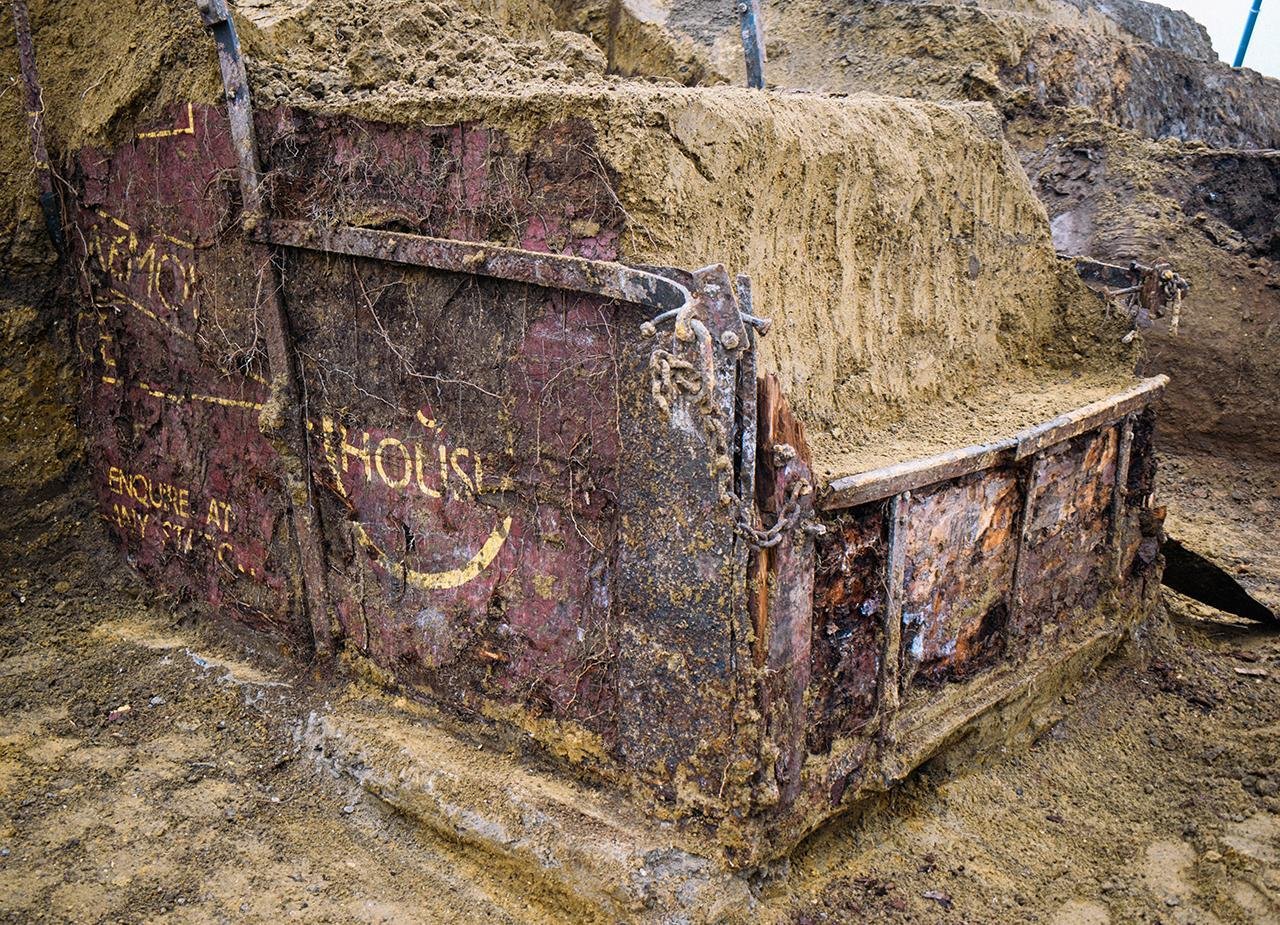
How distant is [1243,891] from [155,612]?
441 centimetres

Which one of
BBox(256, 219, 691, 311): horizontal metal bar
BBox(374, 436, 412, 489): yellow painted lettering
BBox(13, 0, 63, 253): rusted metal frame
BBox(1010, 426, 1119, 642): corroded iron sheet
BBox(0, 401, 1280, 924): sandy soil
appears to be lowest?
BBox(0, 401, 1280, 924): sandy soil

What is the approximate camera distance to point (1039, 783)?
12.5ft

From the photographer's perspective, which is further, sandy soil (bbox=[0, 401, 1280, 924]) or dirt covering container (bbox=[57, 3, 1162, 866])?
sandy soil (bbox=[0, 401, 1280, 924])

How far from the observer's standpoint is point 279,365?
12.3 feet

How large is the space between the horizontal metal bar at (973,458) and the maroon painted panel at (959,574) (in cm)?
7

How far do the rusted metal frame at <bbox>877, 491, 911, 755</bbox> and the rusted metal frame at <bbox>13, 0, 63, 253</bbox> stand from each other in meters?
3.88

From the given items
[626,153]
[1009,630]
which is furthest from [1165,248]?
[626,153]

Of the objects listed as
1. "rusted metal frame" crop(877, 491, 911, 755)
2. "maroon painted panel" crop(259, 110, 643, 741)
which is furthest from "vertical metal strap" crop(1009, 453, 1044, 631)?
"maroon painted panel" crop(259, 110, 643, 741)

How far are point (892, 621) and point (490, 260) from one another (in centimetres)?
167

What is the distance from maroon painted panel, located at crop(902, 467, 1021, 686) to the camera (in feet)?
10.8

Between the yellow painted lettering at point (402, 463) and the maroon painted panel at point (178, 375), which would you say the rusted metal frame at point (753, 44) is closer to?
the maroon painted panel at point (178, 375)

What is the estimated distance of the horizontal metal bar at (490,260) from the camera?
2.72 metres

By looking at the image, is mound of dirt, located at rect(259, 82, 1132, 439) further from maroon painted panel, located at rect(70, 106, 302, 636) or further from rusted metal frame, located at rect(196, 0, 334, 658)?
maroon painted panel, located at rect(70, 106, 302, 636)

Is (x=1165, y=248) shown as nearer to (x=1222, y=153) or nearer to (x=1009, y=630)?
(x=1222, y=153)
